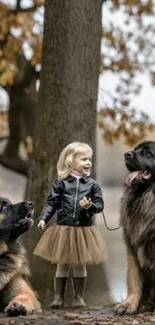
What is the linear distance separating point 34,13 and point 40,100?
6.74m

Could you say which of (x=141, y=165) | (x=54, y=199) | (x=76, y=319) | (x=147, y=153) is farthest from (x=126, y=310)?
(x=147, y=153)

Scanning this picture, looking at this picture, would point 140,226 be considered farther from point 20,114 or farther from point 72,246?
point 20,114

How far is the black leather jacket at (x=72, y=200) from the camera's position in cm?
675

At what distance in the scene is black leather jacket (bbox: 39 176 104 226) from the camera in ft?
22.1

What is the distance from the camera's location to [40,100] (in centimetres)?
914

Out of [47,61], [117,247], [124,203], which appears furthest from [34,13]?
[124,203]

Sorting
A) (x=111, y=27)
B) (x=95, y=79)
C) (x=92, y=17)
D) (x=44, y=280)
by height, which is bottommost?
(x=44, y=280)

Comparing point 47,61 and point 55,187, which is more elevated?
point 47,61

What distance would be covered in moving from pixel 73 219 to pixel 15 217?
1.90ft

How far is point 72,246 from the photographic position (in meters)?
6.69

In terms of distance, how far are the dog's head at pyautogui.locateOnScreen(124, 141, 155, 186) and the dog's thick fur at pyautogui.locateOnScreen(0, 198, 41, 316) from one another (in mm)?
1034

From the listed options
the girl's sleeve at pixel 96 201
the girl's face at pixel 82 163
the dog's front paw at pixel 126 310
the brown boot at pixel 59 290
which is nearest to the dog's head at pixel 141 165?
the girl's sleeve at pixel 96 201

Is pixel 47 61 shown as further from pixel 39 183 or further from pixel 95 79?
pixel 39 183

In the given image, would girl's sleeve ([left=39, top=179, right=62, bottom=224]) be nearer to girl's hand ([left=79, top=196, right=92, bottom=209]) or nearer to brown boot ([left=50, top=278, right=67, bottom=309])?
girl's hand ([left=79, top=196, right=92, bottom=209])
